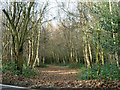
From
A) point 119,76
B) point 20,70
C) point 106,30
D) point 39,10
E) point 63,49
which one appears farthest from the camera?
point 63,49

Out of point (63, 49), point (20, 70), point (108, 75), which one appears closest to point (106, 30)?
point (108, 75)

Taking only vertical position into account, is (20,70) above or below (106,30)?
below

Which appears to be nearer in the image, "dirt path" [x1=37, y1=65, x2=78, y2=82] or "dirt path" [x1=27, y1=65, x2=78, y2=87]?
"dirt path" [x1=27, y1=65, x2=78, y2=87]

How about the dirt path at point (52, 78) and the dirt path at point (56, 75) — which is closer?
the dirt path at point (52, 78)

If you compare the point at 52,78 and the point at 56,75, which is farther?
the point at 56,75

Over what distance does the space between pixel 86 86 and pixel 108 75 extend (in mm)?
2248

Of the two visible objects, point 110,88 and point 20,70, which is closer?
point 110,88

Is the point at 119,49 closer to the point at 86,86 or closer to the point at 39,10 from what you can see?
the point at 86,86

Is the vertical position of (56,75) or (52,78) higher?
(52,78)

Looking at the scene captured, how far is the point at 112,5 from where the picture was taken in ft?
26.3

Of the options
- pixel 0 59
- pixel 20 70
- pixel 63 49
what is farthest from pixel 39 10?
pixel 63 49

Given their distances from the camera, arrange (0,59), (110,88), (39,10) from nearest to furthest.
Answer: (110,88)
(0,59)
(39,10)

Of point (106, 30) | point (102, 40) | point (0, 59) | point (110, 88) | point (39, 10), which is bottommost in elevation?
point (110, 88)

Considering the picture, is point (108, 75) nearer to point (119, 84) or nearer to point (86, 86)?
point (119, 84)
